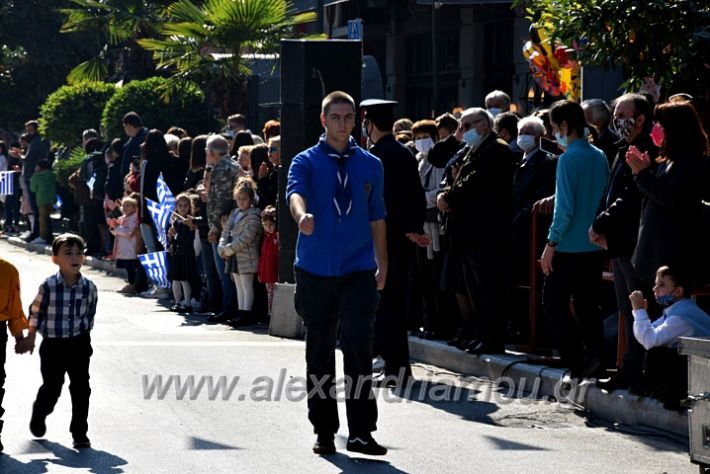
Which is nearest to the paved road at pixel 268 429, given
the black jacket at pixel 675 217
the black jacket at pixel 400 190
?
the black jacket at pixel 675 217

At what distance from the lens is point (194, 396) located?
1019 centimetres

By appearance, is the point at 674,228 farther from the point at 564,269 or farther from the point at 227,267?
the point at 227,267

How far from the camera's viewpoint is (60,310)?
28.3 feet

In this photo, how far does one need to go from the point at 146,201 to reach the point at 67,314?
32.3 feet

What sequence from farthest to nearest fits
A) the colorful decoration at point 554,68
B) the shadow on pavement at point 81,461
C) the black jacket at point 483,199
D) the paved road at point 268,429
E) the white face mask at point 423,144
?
the colorful decoration at point 554,68 → the white face mask at point 423,144 → the black jacket at point 483,199 → the paved road at point 268,429 → the shadow on pavement at point 81,461

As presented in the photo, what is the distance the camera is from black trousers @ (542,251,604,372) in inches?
404

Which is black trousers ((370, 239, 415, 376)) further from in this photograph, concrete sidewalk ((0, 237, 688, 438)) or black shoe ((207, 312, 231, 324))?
black shoe ((207, 312, 231, 324))

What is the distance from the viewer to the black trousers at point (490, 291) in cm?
1155

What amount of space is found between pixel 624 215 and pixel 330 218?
2.24 m

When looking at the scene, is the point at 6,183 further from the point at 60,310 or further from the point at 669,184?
the point at 669,184

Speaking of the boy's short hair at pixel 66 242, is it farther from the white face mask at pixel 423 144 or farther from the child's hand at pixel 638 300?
the white face mask at pixel 423 144

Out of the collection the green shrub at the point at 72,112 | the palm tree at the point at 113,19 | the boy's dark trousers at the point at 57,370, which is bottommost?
the boy's dark trousers at the point at 57,370

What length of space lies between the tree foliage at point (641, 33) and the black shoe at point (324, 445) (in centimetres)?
379

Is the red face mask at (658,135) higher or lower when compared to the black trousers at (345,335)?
higher
